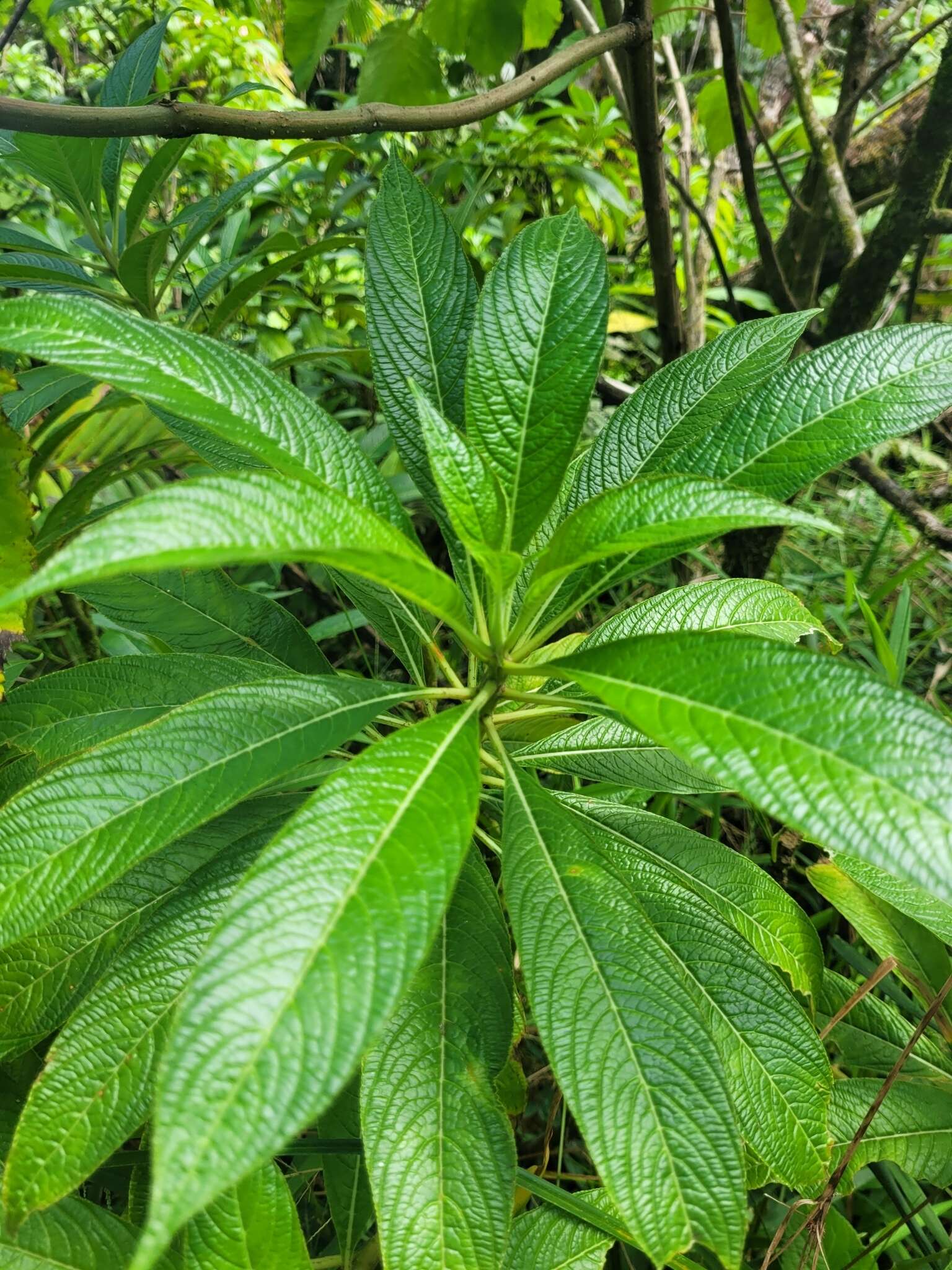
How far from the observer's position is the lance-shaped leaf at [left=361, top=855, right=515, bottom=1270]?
531 mm

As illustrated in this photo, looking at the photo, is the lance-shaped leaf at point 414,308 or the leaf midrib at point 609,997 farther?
the lance-shaped leaf at point 414,308

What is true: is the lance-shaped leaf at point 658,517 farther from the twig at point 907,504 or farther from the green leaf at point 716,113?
the green leaf at point 716,113

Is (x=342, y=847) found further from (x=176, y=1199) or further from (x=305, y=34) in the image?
(x=305, y=34)

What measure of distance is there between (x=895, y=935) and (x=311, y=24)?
1.55 m

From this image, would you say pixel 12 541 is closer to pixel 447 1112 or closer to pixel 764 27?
pixel 447 1112

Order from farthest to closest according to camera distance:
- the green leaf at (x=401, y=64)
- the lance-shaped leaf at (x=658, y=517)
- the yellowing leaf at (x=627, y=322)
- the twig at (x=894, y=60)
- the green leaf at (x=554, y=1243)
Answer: the yellowing leaf at (x=627, y=322) < the twig at (x=894, y=60) < the green leaf at (x=401, y=64) < the green leaf at (x=554, y=1243) < the lance-shaped leaf at (x=658, y=517)

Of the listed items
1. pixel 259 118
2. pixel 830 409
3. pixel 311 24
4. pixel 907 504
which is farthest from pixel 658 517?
pixel 311 24

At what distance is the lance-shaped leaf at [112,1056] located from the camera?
0.49 meters

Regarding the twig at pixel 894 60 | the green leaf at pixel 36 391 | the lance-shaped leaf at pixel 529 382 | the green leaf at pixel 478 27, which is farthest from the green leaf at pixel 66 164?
the twig at pixel 894 60

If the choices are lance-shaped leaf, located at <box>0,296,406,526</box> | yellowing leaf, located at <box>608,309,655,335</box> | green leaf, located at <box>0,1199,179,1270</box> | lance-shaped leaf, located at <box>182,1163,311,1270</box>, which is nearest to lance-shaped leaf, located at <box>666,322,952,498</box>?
lance-shaped leaf, located at <box>0,296,406,526</box>

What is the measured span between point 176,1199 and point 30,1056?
600 mm

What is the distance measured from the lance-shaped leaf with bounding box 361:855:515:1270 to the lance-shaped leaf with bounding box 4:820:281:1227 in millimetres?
158

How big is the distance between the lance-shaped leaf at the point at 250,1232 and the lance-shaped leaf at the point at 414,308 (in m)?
0.58

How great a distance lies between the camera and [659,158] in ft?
3.77
